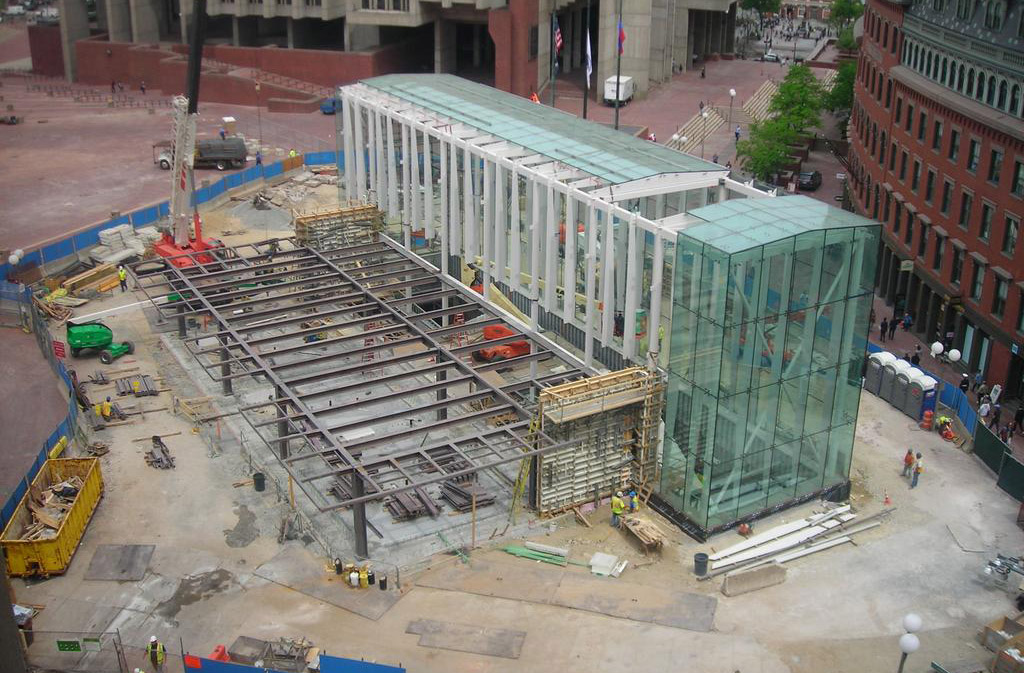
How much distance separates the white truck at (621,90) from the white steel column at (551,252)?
5950cm

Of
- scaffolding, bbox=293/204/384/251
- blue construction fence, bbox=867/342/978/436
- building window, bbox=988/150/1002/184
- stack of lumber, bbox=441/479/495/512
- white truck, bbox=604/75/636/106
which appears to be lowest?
stack of lumber, bbox=441/479/495/512

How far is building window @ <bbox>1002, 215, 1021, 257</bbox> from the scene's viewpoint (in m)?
52.8

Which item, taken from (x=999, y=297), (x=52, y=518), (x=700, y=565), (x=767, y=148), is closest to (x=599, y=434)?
(x=700, y=565)

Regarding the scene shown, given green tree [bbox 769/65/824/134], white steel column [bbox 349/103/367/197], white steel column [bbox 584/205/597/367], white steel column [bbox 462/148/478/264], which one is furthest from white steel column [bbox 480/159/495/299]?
green tree [bbox 769/65/824/134]

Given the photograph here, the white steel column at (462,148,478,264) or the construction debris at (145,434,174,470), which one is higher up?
the white steel column at (462,148,478,264)

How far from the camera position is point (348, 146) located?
208ft

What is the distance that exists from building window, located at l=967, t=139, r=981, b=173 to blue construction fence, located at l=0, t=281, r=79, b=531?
42635mm

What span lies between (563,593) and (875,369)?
2109 centimetres

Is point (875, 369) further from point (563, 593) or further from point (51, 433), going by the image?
point (51, 433)

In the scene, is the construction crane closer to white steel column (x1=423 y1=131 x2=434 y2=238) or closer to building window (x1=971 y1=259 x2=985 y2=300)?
white steel column (x1=423 y1=131 x2=434 y2=238)

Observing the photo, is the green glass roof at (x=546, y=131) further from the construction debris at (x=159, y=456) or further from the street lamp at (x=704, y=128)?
the street lamp at (x=704, y=128)

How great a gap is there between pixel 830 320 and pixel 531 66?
229ft

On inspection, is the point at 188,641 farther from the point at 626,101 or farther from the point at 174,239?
the point at 626,101

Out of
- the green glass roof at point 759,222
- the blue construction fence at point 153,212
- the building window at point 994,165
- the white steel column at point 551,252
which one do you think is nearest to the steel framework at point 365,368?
the white steel column at point 551,252
